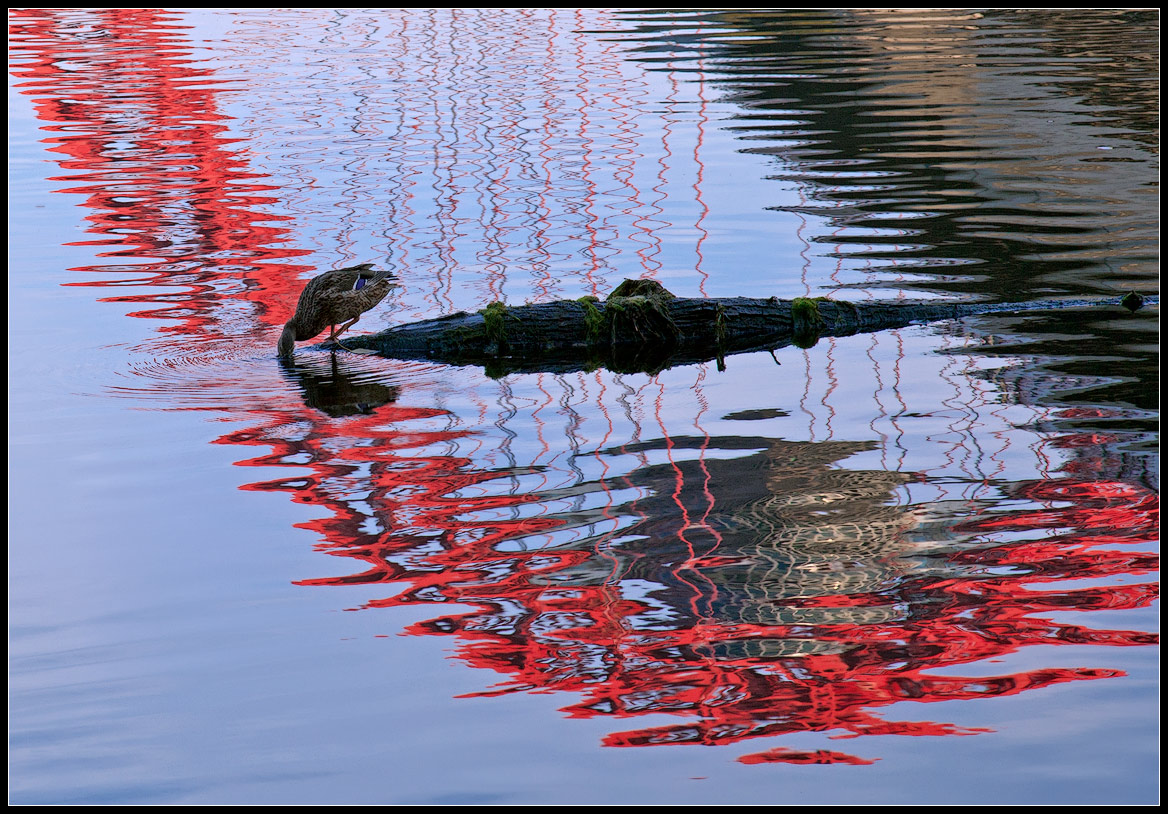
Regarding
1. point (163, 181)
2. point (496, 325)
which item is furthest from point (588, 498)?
point (163, 181)

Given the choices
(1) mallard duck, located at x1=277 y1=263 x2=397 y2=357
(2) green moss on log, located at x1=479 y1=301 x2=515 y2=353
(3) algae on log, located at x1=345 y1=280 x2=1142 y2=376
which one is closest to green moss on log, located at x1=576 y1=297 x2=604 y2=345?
(3) algae on log, located at x1=345 y1=280 x2=1142 y2=376

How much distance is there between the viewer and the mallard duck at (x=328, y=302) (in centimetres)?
929

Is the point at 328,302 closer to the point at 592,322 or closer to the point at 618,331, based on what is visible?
the point at 592,322

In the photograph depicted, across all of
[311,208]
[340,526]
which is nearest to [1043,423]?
[340,526]

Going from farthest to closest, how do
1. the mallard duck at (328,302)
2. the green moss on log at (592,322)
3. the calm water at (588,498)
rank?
the green moss on log at (592,322) → the mallard duck at (328,302) → the calm water at (588,498)

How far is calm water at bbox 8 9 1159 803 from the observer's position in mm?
4684

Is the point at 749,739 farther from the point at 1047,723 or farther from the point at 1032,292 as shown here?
the point at 1032,292

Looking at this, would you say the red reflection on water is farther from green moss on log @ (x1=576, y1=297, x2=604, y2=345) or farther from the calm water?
green moss on log @ (x1=576, y1=297, x2=604, y2=345)

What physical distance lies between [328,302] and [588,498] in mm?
3186

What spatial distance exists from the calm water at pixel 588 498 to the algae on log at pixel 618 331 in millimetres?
248

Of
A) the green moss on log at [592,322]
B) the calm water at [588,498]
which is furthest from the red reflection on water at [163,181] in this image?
the green moss on log at [592,322]

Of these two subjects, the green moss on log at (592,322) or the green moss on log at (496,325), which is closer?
the green moss on log at (496,325)

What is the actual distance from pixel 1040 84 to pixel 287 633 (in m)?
18.4

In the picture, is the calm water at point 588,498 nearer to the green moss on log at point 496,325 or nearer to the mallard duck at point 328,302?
the mallard duck at point 328,302
